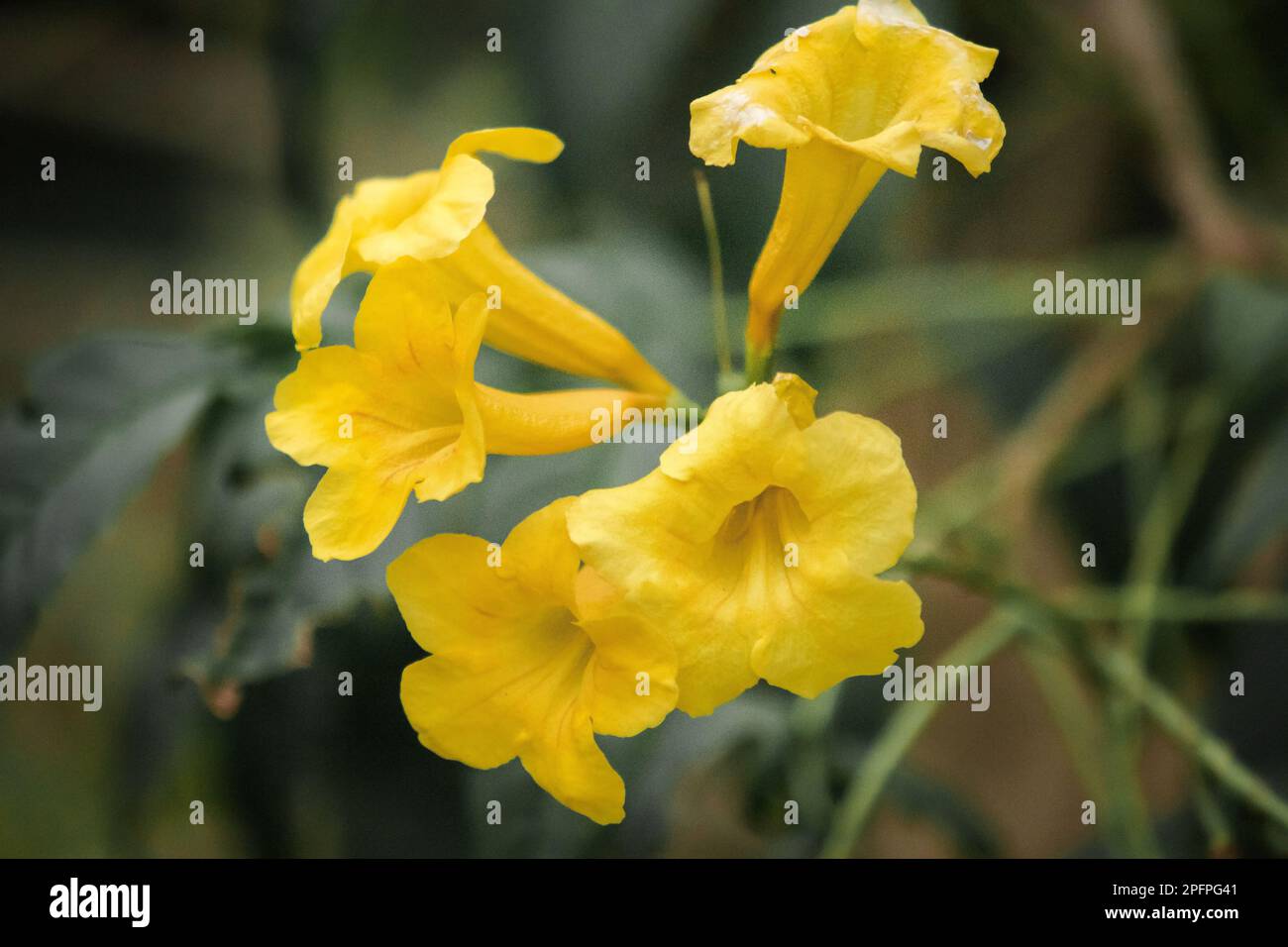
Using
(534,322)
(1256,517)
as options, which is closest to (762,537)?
(534,322)

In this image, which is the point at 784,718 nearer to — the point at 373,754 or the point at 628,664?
the point at 373,754

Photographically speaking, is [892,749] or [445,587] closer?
[445,587]

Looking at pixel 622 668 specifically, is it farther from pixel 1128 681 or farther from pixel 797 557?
pixel 1128 681

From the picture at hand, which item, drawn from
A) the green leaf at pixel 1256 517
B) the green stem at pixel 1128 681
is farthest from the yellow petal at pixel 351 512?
the green leaf at pixel 1256 517

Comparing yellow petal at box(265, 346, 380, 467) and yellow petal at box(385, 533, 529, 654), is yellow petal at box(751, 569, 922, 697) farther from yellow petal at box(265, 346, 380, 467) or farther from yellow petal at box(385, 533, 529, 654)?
yellow petal at box(265, 346, 380, 467)

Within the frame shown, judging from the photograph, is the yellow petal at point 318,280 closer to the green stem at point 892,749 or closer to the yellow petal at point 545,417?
the yellow petal at point 545,417
